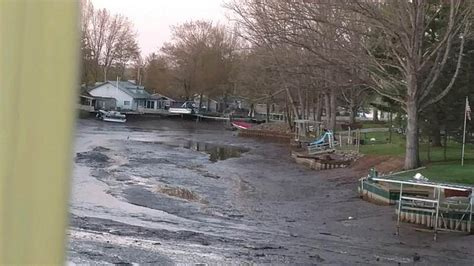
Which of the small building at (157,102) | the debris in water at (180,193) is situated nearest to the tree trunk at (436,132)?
the debris in water at (180,193)

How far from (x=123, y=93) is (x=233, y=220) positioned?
9316cm

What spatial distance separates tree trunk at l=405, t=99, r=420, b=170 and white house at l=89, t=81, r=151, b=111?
82.4 metres

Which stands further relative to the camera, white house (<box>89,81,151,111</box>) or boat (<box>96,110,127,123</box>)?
white house (<box>89,81,151,111</box>)

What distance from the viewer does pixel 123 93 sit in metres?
110

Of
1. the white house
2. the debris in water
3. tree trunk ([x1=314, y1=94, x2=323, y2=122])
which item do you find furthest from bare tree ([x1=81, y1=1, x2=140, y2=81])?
the debris in water

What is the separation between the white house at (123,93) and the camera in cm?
10688

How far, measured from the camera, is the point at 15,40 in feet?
3.75

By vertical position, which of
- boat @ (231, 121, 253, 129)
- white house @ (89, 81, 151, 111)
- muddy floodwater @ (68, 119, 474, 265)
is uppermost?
white house @ (89, 81, 151, 111)

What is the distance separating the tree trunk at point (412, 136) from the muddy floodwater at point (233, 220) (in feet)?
8.71

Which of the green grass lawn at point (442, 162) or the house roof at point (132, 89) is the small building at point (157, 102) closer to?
the house roof at point (132, 89)

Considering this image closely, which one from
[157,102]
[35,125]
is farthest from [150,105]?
[35,125]

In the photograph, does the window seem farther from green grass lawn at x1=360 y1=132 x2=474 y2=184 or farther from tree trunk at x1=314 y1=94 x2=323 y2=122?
green grass lawn at x1=360 y1=132 x2=474 y2=184

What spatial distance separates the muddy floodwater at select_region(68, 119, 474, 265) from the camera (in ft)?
44.6

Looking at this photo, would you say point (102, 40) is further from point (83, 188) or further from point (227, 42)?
point (83, 188)
